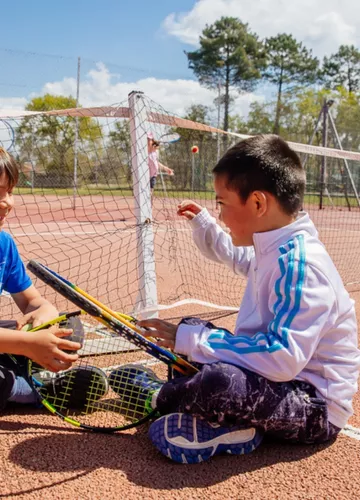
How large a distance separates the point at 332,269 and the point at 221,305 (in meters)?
2.46

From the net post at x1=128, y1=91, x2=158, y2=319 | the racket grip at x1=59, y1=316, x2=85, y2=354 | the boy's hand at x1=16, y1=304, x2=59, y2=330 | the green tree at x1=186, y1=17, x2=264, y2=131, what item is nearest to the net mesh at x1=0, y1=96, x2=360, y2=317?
the net post at x1=128, y1=91, x2=158, y2=319

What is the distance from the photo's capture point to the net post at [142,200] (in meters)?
3.51

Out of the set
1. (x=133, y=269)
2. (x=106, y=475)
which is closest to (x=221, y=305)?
(x=133, y=269)

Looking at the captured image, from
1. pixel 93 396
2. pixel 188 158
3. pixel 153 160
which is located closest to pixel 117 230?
pixel 93 396

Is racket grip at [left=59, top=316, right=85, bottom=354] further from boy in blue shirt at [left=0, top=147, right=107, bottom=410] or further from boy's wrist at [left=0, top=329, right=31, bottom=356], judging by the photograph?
boy's wrist at [left=0, top=329, right=31, bottom=356]

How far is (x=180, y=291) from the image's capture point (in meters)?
4.79

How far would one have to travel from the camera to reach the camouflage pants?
1.86 m

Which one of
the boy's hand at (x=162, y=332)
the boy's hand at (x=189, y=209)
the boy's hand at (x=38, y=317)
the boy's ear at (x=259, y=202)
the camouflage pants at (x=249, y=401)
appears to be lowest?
the camouflage pants at (x=249, y=401)

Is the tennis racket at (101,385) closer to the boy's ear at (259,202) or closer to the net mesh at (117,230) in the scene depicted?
the boy's ear at (259,202)

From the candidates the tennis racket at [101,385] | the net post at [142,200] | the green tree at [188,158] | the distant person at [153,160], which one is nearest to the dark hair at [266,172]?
the tennis racket at [101,385]

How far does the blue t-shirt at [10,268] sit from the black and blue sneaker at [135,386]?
0.65 metres

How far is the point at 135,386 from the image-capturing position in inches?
94.5

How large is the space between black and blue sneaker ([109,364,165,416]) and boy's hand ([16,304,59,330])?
0.41 meters

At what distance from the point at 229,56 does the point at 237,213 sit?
37.5m
